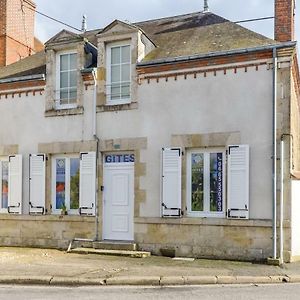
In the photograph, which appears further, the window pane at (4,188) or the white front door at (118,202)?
the window pane at (4,188)

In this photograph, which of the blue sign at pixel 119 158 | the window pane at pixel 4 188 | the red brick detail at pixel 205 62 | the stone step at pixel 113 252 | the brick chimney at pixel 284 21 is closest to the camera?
the red brick detail at pixel 205 62

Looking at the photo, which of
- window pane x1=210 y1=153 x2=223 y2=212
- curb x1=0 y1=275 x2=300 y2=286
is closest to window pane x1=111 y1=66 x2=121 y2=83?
window pane x1=210 y1=153 x2=223 y2=212

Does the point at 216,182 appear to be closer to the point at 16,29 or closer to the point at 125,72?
the point at 125,72

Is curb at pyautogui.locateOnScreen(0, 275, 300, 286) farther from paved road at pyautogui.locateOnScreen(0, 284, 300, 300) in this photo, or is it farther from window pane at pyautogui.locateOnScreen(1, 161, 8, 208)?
window pane at pyautogui.locateOnScreen(1, 161, 8, 208)

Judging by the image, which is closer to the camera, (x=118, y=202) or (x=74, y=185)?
(x=118, y=202)

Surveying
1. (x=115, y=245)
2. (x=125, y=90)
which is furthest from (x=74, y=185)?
(x=125, y=90)

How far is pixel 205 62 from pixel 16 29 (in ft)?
26.8

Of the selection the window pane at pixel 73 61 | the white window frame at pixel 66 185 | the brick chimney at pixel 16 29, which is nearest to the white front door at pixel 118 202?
the white window frame at pixel 66 185

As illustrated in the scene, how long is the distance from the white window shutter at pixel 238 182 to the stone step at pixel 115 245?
8.70 feet

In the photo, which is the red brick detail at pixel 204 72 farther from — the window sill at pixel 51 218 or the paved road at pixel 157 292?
the paved road at pixel 157 292

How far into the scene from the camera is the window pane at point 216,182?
12.4m

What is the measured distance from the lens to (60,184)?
14367mm

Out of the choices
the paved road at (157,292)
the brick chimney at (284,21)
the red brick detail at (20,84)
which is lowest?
the paved road at (157,292)

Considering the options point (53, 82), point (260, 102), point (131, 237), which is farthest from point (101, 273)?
point (53, 82)
